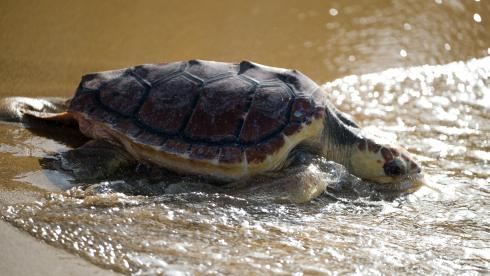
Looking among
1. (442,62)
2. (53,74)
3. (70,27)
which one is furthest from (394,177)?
(70,27)

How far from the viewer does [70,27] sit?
6.62 m

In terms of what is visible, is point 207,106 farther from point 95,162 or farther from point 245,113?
point 95,162

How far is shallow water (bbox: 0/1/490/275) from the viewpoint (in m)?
3.37

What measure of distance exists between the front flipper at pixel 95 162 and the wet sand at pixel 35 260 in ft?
3.44

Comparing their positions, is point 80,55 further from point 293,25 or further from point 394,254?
point 394,254

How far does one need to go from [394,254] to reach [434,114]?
9.68 ft

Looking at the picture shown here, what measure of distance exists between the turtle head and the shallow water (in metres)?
0.15

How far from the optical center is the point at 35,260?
3045 millimetres

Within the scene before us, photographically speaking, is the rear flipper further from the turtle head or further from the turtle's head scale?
the turtle head

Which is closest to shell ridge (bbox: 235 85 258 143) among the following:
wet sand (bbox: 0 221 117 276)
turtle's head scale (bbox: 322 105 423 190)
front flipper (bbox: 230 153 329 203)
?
front flipper (bbox: 230 153 329 203)

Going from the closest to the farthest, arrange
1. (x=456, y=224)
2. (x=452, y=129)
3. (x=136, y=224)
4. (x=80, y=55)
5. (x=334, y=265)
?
(x=334, y=265), (x=136, y=224), (x=456, y=224), (x=452, y=129), (x=80, y=55)

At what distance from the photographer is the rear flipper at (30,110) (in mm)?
4984

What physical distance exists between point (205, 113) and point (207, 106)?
59 mm

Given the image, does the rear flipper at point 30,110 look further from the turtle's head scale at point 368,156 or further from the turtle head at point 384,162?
the turtle head at point 384,162
